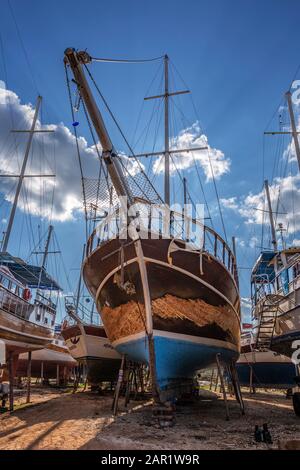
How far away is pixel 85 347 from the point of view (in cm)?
1564

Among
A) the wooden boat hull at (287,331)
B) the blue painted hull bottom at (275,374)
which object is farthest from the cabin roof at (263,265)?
the wooden boat hull at (287,331)

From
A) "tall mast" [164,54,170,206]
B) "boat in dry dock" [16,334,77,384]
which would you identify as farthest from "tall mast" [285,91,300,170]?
"boat in dry dock" [16,334,77,384]

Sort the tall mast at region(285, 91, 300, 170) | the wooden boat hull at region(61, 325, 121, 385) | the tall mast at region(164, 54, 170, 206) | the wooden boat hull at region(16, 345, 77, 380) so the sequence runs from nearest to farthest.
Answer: the tall mast at region(164, 54, 170, 206)
the wooden boat hull at region(61, 325, 121, 385)
the tall mast at region(285, 91, 300, 170)
the wooden boat hull at region(16, 345, 77, 380)

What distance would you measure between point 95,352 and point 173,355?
Answer: 920 centimetres

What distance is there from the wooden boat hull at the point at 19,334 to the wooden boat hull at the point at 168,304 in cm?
414

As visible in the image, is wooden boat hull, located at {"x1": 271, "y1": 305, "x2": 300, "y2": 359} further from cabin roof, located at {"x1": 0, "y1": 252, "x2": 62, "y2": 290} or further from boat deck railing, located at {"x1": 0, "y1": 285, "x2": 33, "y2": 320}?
cabin roof, located at {"x1": 0, "y1": 252, "x2": 62, "y2": 290}

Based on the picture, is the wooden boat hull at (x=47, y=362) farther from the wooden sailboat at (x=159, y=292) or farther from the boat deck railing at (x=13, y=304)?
the wooden sailboat at (x=159, y=292)

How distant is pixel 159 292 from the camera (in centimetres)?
782

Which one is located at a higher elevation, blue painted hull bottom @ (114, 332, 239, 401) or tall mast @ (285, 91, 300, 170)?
tall mast @ (285, 91, 300, 170)

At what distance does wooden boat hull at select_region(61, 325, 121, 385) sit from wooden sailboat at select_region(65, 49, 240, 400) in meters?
7.33

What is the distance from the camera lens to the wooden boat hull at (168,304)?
25.5 feet

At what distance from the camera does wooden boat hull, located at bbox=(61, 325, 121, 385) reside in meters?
15.8
